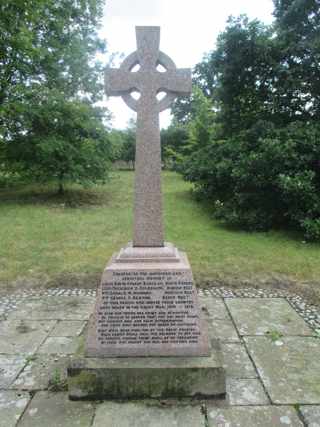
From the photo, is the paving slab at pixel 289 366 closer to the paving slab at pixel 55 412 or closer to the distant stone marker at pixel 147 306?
the distant stone marker at pixel 147 306

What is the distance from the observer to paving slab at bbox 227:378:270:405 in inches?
106

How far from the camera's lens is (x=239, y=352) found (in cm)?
343

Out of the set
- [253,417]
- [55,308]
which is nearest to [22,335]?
[55,308]

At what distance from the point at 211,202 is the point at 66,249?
23.4 ft

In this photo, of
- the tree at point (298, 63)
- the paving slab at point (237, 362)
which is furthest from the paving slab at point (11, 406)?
the tree at point (298, 63)

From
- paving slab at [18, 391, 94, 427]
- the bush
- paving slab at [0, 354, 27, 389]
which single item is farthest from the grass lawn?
paving slab at [18, 391, 94, 427]

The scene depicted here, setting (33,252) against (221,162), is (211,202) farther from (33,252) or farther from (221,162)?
(33,252)

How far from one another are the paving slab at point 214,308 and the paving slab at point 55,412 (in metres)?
1.96

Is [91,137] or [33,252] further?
[91,137]

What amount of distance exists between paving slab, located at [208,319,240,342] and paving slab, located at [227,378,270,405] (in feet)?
2.31

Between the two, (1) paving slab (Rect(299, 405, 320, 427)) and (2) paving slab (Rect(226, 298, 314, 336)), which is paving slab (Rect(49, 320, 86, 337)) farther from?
(1) paving slab (Rect(299, 405, 320, 427))

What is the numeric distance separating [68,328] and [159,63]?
3.06 meters

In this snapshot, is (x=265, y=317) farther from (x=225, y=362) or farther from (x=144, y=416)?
(x=144, y=416)

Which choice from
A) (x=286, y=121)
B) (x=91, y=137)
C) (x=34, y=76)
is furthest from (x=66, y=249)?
(x=34, y=76)
